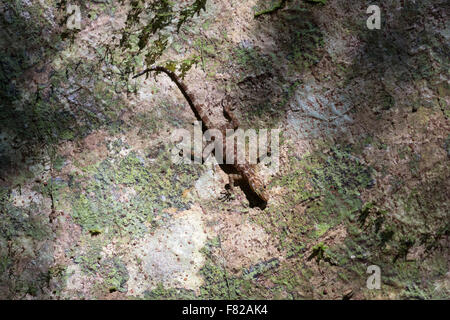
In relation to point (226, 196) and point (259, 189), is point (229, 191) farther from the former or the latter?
point (259, 189)

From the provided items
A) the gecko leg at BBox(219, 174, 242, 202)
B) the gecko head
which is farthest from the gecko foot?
the gecko head

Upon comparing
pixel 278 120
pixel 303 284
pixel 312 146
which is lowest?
pixel 303 284

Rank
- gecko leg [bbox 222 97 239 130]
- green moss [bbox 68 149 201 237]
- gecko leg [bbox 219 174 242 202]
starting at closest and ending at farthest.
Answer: green moss [bbox 68 149 201 237] → gecko leg [bbox 219 174 242 202] → gecko leg [bbox 222 97 239 130]

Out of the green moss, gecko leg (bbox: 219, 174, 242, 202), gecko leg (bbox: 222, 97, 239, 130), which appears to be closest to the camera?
the green moss

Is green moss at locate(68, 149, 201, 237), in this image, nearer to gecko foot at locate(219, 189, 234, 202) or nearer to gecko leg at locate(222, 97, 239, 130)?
gecko foot at locate(219, 189, 234, 202)

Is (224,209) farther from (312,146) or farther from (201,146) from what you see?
(312,146)

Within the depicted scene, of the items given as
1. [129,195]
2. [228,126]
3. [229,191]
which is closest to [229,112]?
[228,126]

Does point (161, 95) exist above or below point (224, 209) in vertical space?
above

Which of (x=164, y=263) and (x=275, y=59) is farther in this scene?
(x=275, y=59)

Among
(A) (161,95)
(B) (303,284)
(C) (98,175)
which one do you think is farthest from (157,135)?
(B) (303,284)
